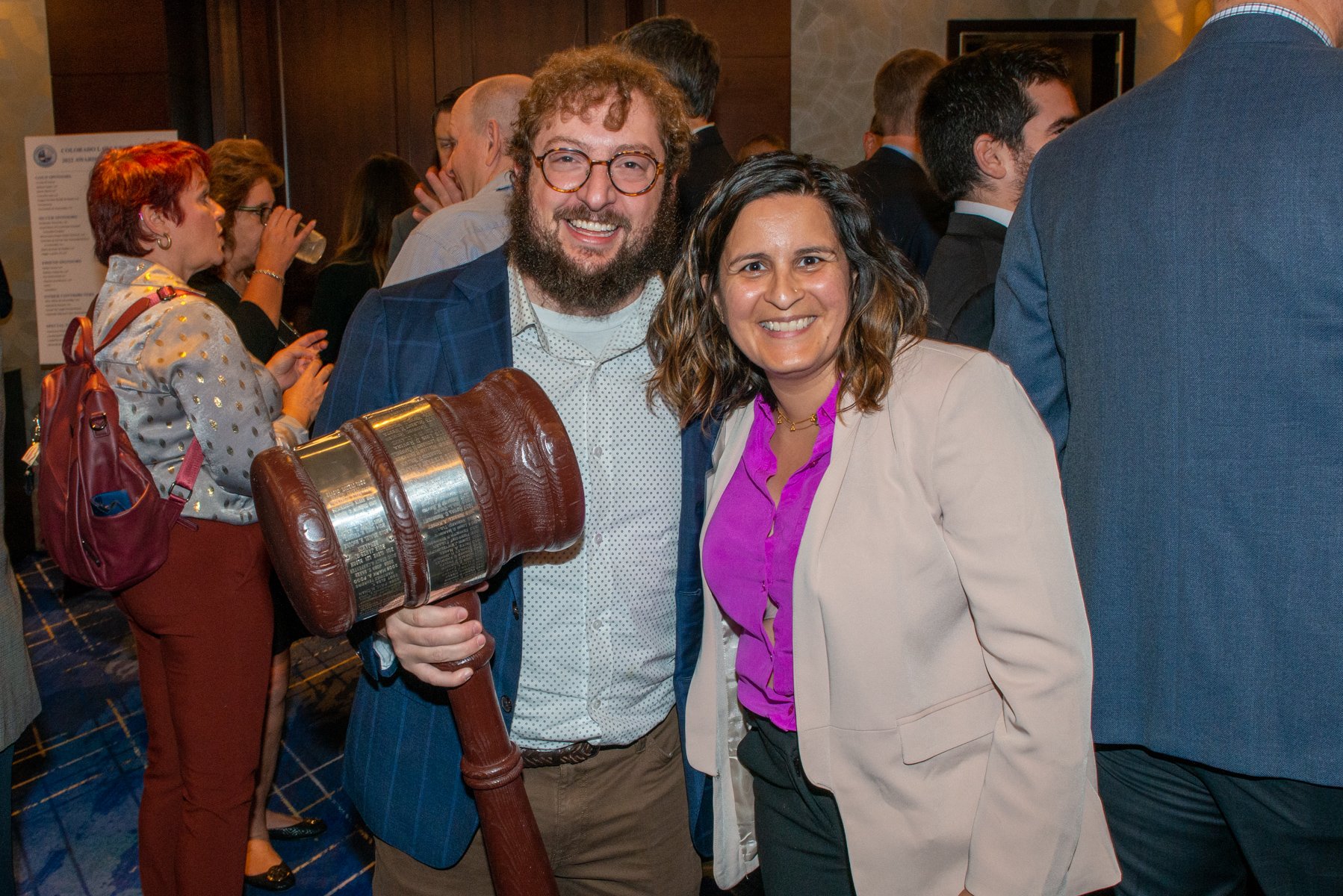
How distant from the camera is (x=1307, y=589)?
1.58 metres

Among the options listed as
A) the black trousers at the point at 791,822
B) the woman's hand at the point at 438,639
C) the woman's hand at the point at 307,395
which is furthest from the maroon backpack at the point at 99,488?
the black trousers at the point at 791,822

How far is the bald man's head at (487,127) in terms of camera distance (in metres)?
3.33

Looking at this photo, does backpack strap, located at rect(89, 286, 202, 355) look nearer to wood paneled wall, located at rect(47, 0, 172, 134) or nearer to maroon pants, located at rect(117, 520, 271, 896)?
maroon pants, located at rect(117, 520, 271, 896)

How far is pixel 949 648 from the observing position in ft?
5.54

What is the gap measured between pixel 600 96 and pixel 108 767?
340 cm

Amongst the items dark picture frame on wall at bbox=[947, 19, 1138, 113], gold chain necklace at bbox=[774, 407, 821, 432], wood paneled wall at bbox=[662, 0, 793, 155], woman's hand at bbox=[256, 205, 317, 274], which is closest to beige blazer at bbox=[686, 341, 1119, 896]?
gold chain necklace at bbox=[774, 407, 821, 432]

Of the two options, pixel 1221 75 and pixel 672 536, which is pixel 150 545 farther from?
pixel 1221 75

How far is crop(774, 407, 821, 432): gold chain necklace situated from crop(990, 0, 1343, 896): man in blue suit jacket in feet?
1.60

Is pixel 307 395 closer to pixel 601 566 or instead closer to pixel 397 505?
pixel 601 566

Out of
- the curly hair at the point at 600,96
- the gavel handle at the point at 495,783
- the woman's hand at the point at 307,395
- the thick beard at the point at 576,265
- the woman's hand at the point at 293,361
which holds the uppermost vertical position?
the curly hair at the point at 600,96

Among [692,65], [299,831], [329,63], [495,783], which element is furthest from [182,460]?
[329,63]

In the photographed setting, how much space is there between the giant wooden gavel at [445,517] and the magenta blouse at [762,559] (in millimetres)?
573

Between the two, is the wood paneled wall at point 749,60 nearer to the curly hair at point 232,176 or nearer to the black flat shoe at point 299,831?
the curly hair at point 232,176

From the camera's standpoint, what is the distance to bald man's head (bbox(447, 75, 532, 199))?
3.33 m
